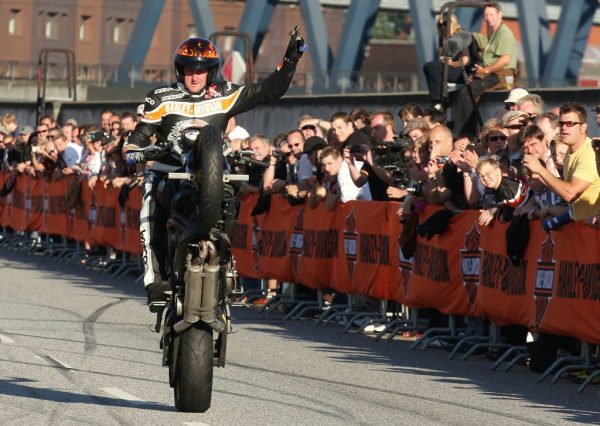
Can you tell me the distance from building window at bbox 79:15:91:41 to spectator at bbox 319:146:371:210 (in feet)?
238

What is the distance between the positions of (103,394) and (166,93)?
1.94 metres

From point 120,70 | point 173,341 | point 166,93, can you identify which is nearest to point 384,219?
point 166,93

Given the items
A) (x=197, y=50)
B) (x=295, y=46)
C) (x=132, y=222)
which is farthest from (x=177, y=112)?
(x=132, y=222)

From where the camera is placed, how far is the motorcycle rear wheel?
9852 mm

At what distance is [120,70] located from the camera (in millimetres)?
51250

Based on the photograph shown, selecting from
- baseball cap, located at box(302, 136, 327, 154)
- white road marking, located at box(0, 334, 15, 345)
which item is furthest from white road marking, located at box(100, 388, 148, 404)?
baseball cap, located at box(302, 136, 327, 154)

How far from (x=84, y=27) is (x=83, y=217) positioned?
68.4 metres

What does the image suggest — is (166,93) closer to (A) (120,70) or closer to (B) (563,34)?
(B) (563,34)

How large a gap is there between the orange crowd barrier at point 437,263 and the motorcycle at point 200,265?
3.13m

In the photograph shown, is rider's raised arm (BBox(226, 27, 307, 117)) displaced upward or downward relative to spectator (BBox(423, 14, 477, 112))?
downward

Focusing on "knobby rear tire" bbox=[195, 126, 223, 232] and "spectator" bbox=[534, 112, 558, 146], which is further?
"spectator" bbox=[534, 112, 558, 146]

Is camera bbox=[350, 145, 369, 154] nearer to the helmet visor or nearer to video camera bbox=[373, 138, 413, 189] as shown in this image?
video camera bbox=[373, 138, 413, 189]

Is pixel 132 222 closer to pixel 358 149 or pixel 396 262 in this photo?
pixel 358 149

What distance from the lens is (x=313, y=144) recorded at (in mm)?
18469
